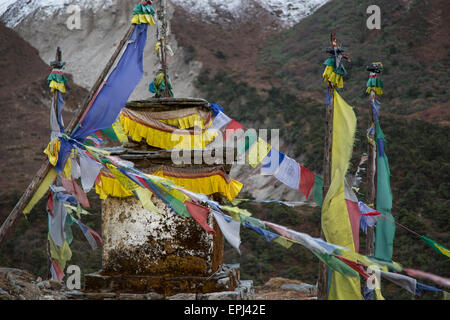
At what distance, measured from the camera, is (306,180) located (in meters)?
8.77

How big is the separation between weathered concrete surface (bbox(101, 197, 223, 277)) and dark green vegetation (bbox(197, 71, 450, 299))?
10.4m

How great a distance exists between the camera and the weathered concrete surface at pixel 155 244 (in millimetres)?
6824

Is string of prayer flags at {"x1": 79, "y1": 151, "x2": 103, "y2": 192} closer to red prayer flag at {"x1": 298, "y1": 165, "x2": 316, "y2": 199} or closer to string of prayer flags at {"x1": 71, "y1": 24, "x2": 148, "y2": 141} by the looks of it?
string of prayer flags at {"x1": 71, "y1": 24, "x2": 148, "y2": 141}

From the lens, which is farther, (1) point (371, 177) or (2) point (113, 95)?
(1) point (371, 177)

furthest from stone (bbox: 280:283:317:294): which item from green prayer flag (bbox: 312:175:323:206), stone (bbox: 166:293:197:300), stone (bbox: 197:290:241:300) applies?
stone (bbox: 166:293:197:300)

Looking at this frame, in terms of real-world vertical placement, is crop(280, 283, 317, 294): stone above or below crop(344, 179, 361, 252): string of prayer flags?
below

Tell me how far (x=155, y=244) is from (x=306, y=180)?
300cm

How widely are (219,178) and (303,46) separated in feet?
158

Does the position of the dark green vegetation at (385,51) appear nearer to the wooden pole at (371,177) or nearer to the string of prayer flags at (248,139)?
the wooden pole at (371,177)

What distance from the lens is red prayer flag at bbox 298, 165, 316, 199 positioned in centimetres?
873

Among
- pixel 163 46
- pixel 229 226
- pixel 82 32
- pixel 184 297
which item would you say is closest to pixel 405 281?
pixel 229 226

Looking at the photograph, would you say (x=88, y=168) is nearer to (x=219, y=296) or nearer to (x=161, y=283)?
(x=161, y=283)

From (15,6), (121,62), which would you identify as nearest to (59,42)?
(15,6)
